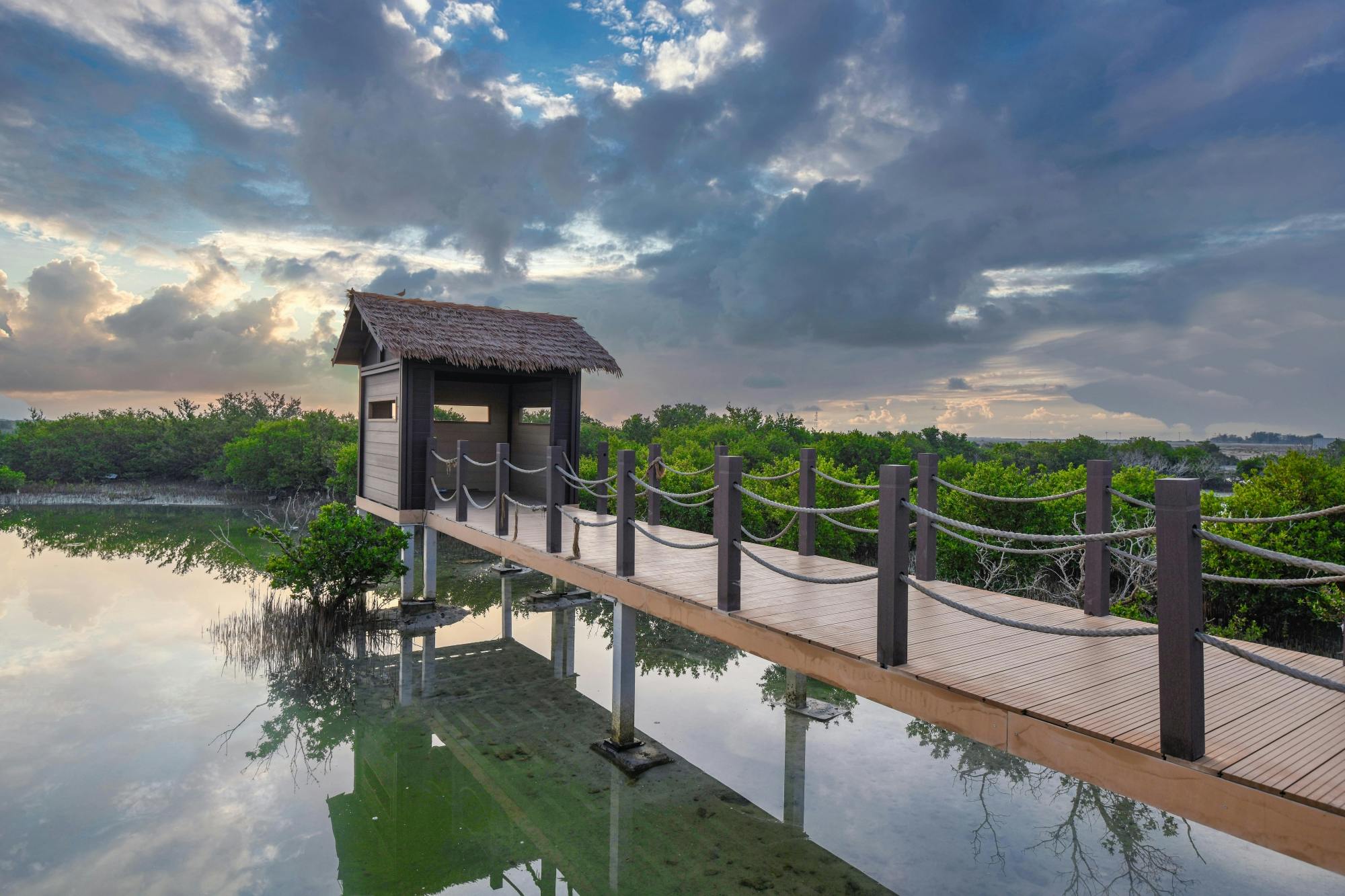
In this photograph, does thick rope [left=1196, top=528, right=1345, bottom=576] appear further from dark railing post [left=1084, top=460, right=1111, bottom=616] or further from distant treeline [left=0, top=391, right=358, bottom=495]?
distant treeline [left=0, top=391, right=358, bottom=495]

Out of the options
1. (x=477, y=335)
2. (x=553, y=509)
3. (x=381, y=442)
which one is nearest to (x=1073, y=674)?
(x=553, y=509)

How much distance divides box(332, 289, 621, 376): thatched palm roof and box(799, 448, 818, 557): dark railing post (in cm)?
529

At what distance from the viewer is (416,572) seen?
13367 mm

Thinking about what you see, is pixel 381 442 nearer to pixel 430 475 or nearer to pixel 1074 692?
pixel 430 475

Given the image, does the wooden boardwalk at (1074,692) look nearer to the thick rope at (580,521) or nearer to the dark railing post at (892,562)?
the dark railing post at (892,562)

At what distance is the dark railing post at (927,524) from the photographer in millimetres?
6434

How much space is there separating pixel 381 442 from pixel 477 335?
8.53ft

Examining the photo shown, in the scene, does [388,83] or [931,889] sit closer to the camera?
[931,889]

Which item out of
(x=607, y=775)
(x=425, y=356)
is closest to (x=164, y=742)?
(x=607, y=775)

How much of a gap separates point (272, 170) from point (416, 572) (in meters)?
9.56

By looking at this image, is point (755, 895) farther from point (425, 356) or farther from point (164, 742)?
point (425, 356)

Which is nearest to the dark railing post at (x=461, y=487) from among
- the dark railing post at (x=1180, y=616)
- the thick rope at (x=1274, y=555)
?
the dark railing post at (x=1180, y=616)

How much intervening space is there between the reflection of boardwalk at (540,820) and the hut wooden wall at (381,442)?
14.9 ft

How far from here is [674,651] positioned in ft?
35.3
